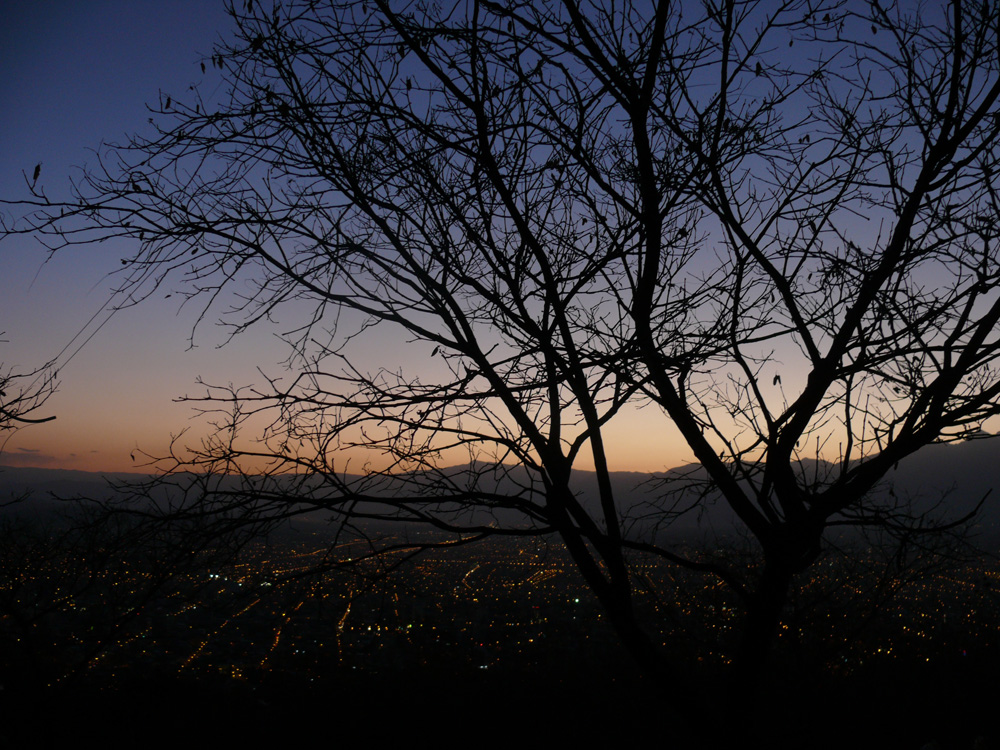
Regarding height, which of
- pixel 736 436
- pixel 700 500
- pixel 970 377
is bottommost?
pixel 700 500

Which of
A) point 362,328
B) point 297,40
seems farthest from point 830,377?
point 297,40

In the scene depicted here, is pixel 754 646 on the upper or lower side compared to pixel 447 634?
upper

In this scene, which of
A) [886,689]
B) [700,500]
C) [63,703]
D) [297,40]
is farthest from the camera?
[886,689]

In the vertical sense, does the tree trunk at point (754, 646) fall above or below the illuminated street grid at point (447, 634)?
above

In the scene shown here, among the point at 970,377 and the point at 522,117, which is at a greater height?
the point at 522,117

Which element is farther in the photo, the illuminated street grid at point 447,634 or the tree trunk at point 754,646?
the illuminated street grid at point 447,634

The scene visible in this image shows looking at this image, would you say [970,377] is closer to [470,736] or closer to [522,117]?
[522,117]

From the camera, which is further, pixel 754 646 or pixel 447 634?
pixel 447 634

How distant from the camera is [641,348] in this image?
10.0 ft

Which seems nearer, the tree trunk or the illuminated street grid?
the tree trunk

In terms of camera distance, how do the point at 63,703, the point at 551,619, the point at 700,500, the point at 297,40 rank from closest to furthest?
the point at 297,40, the point at 700,500, the point at 63,703, the point at 551,619

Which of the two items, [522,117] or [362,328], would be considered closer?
[522,117]

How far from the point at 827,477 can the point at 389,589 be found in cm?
263

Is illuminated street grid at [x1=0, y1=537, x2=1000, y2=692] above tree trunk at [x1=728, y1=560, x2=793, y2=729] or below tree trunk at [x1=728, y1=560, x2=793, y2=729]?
below
